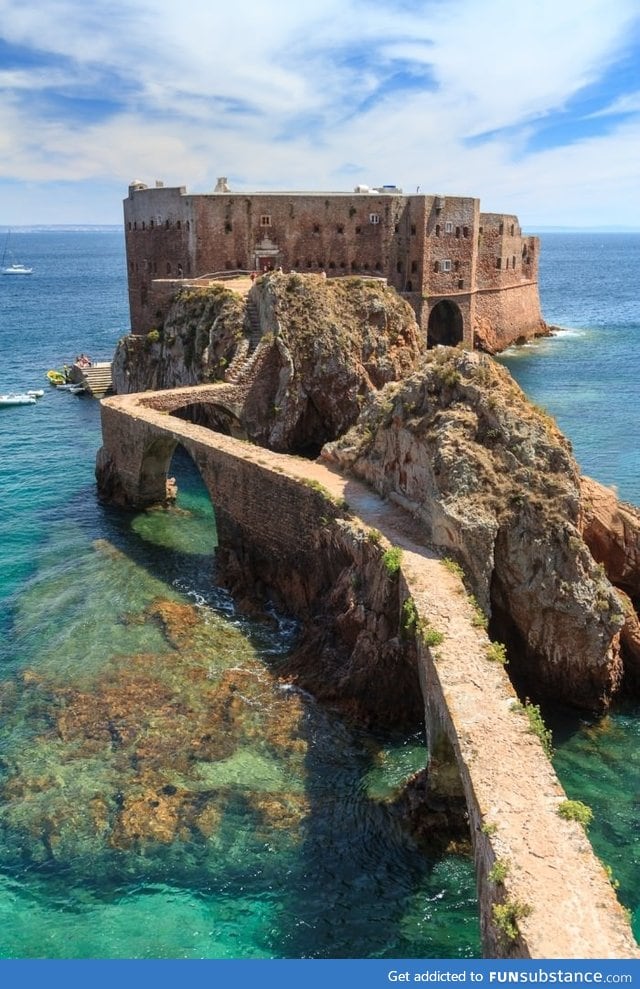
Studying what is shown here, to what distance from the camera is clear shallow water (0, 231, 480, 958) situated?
51.5ft

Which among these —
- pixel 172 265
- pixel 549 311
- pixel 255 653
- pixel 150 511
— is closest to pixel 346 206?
pixel 172 265

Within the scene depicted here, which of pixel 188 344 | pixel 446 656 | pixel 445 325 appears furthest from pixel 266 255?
pixel 446 656

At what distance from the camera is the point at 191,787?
19.4 m

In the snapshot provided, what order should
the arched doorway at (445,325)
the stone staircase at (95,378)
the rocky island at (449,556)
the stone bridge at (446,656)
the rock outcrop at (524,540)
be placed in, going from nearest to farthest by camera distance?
the stone bridge at (446,656) → the rocky island at (449,556) → the rock outcrop at (524,540) → the stone staircase at (95,378) → the arched doorway at (445,325)

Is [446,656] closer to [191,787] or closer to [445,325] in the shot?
[191,787]

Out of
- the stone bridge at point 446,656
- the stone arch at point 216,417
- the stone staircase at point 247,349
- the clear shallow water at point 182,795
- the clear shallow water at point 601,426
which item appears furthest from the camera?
the stone arch at point 216,417

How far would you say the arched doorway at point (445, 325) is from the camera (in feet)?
223

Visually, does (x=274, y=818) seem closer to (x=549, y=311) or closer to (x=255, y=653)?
(x=255, y=653)

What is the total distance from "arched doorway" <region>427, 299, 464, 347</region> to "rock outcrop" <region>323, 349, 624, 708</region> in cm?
4483

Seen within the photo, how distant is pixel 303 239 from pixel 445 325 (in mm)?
16953

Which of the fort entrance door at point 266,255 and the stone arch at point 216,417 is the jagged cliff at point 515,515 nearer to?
the stone arch at point 216,417

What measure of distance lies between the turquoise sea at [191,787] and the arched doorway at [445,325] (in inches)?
1580

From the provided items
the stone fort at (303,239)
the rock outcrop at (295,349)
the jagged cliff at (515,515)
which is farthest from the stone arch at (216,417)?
the jagged cliff at (515,515)

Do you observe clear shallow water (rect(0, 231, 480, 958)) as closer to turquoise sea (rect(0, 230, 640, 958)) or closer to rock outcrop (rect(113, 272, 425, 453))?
turquoise sea (rect(0, 230, 640, 958))
